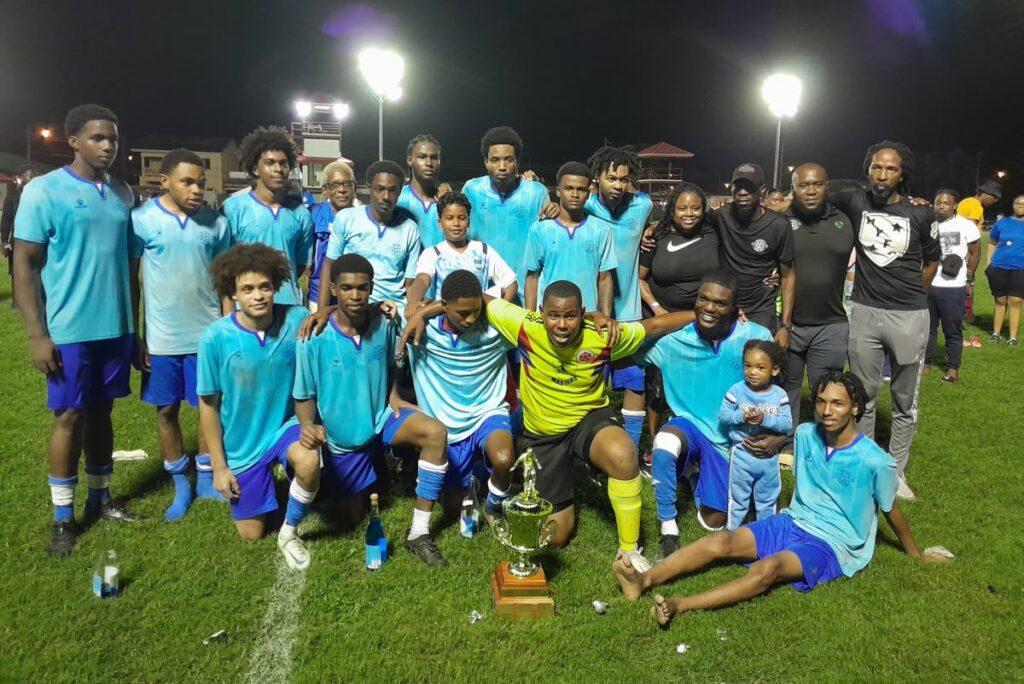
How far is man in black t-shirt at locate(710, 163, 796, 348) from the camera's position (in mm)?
5168

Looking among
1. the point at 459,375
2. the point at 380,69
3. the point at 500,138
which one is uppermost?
the point at 380,69

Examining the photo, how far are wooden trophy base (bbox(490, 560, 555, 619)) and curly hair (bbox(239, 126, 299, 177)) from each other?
332 centimetres

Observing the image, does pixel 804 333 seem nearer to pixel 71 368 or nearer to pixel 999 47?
pixel 71 368

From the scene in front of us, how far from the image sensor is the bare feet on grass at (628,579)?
3779mm

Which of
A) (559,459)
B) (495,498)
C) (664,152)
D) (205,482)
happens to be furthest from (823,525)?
(664,152)

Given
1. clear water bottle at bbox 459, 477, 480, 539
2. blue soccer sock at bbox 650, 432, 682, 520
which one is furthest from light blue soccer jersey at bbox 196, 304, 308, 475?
blue soccer sock at bbox 650, 432, 682, 520

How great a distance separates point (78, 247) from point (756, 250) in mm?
4252

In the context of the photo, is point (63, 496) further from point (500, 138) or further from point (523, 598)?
point (500, 138)

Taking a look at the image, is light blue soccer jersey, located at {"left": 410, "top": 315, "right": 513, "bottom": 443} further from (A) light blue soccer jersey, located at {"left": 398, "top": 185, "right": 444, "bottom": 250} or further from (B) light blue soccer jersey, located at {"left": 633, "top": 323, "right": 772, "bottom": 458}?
(A) light blue soccer jersey, located at {"left": 398, "top": 185, "right": 444, "bottom": 250}

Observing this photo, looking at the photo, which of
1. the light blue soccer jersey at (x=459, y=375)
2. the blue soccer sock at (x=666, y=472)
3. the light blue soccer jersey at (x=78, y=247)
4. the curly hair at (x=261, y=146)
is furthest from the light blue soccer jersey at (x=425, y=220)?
the blue soccer sock at (x=666, y=472)

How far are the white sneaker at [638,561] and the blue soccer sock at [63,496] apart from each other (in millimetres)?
3177

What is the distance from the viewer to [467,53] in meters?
47.9

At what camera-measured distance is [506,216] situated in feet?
19.0

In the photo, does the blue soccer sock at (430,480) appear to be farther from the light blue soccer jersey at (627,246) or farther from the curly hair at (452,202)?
the light blue soccer jersey at (627,246)
